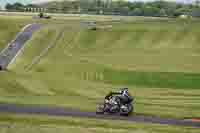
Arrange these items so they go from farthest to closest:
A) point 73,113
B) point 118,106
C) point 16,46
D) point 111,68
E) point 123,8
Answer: point 123,8 < point 16,46 < point 111,68 < point 73,113 < point 118,106

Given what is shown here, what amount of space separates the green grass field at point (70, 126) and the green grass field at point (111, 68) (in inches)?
154

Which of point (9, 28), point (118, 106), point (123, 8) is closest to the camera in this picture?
point (118, 106)

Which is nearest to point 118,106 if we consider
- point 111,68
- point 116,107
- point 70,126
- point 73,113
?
point 116,107

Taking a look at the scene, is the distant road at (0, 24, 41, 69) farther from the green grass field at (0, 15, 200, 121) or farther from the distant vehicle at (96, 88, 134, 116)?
the distant vehicle at (96, 88, 134, 116)

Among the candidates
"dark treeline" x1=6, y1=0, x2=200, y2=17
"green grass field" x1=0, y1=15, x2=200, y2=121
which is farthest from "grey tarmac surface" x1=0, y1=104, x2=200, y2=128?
"dark treeline" x1=6, y1=0, x2=200, y2=17

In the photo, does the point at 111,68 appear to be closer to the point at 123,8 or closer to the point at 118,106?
the point at 118,106

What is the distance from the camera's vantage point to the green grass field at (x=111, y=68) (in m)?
38.0

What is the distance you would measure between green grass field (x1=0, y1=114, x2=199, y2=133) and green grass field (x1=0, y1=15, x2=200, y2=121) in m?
3.91

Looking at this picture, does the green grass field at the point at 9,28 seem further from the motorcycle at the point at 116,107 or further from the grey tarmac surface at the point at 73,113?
the motorcycle at the point at 116,107

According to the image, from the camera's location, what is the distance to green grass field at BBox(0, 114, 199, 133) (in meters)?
27.5

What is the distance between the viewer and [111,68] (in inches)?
2130

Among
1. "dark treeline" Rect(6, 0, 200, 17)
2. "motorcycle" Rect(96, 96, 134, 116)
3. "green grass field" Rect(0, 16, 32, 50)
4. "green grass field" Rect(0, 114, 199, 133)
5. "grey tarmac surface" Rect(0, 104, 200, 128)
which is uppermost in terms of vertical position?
"dark treeline" Rect(6, 0, 200, 17)

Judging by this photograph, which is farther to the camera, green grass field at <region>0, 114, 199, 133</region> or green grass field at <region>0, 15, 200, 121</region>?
green grass field at <region>0, 15, 200, 121</region>

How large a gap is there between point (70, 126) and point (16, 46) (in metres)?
39.3
